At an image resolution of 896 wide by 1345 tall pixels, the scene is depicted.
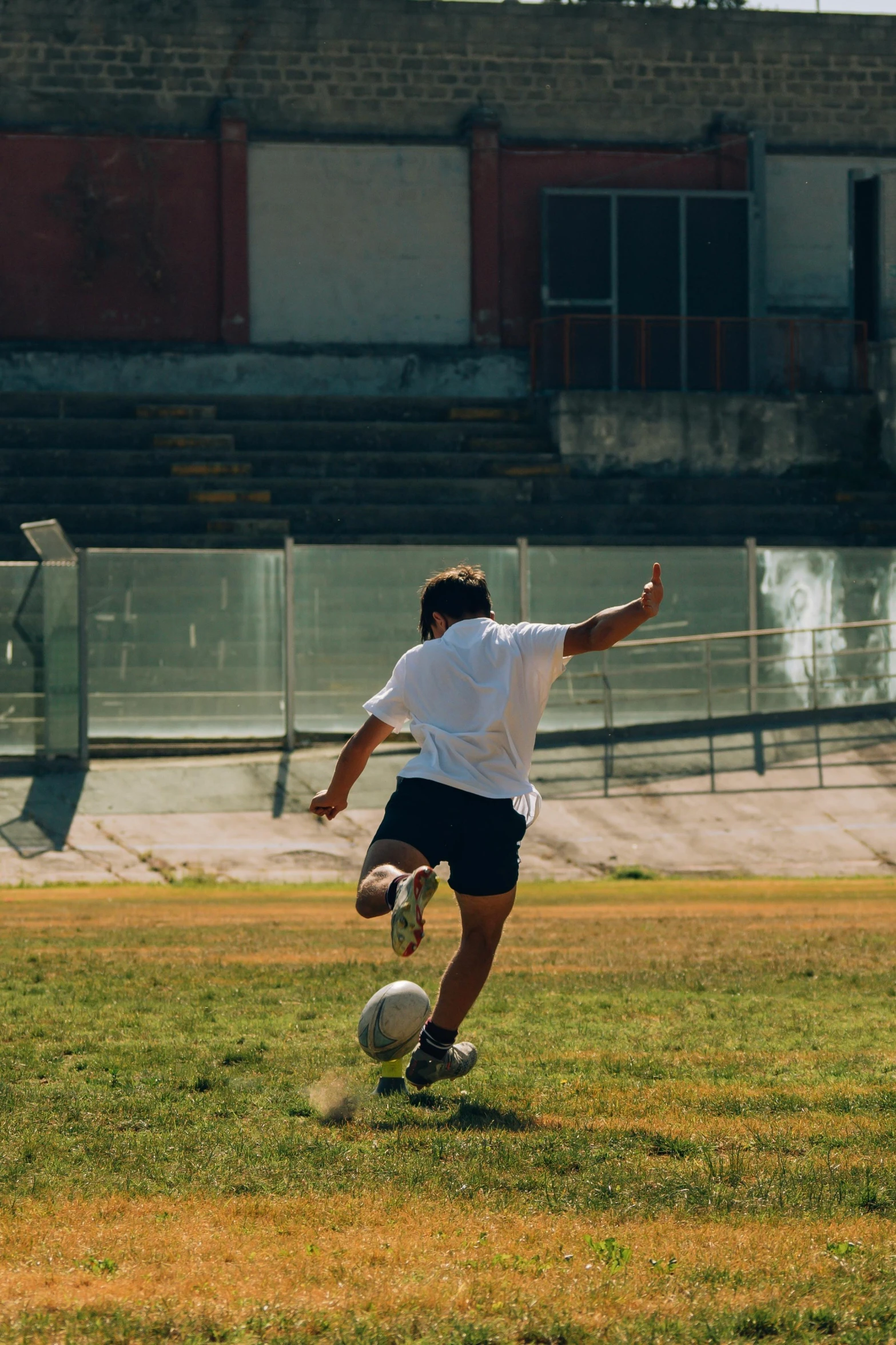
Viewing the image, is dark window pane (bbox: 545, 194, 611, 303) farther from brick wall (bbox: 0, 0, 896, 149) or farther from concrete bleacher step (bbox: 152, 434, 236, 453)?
concrete bleacher step (bbox: 152, 434, 236, 453)

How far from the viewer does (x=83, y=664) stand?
62.4ft

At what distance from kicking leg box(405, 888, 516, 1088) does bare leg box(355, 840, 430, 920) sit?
0.25 meters

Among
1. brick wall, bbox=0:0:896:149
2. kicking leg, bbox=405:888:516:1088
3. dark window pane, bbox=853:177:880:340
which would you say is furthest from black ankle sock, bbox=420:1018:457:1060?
dark window pane, bbox=853:177:880:340

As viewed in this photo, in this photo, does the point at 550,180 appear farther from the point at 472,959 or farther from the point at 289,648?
the point at 472,959

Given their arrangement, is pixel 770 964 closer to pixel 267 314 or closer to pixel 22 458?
pixel 22 458

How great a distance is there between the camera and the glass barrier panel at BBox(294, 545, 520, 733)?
65.9 feet

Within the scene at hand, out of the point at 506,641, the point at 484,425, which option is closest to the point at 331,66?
the point at 484,425

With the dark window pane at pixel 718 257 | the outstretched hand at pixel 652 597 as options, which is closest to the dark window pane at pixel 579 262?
the dark window pane at pixel 718 257

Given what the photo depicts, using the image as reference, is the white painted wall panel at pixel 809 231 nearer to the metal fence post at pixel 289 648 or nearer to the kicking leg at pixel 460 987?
the metal fence post at pixel 289 648

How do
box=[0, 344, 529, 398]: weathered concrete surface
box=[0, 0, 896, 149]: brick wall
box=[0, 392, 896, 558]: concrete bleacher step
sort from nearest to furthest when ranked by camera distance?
box=[0, 392, 896, 558]: concrete bleacher step
box=[0, 344, 529, 398]: weathered concrete surface
box=[0, 0, 896, 149]: brick wall

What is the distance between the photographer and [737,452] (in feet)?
87.7

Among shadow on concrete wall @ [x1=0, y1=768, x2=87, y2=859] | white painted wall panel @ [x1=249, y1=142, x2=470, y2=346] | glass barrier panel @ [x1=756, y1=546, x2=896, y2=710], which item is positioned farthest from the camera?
white painted wall panel @ [x1=249, y1=142, x2=470, y2=346]

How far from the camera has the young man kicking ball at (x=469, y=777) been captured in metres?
5.62

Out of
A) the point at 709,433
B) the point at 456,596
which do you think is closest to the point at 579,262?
the point at 709,433
